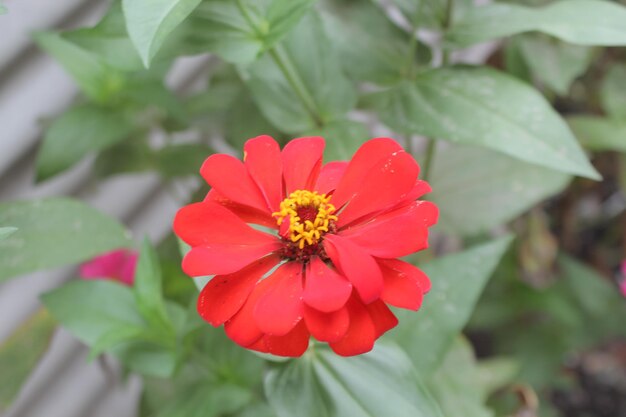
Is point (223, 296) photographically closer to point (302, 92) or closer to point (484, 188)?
point (302, 92)

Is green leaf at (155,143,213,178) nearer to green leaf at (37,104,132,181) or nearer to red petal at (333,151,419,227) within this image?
green leaf at (37,104,132,181)

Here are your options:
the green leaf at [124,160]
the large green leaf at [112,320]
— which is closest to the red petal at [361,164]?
the large green leaf at [112,320]

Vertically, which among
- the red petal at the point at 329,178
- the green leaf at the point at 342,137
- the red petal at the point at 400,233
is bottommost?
the green leaf at the point at 342,137

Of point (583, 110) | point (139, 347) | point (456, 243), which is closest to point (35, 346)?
point (139, 347)

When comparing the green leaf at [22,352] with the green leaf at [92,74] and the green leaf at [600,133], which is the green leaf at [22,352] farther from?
the green leaf at [600,133]

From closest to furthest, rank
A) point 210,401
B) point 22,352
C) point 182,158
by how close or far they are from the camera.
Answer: point 210,401 < point 22,352 < point 182,158

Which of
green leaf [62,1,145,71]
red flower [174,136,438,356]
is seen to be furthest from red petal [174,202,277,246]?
green leaf [62,1,145,71]

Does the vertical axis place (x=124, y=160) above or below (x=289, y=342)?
below

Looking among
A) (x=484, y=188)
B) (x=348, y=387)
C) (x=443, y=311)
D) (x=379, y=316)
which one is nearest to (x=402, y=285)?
(x=379, y=316)
